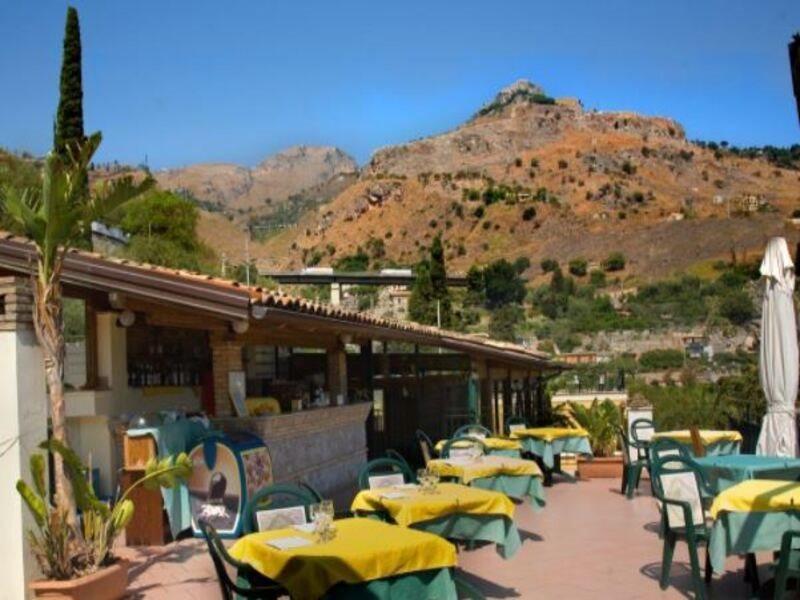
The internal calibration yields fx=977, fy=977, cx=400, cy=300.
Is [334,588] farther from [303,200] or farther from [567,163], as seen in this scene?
[303,200]

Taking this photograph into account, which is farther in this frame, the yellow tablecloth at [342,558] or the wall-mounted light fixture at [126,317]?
the wall-mounted light fixture at [126,317]

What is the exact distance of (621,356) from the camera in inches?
2201

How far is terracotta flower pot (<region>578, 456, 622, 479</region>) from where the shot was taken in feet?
51.5

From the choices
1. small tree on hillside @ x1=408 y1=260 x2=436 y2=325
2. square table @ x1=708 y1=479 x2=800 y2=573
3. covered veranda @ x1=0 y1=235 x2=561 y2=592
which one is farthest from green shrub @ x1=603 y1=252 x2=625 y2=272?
square table @ x1=708 y1=479 x2=800 y2=573

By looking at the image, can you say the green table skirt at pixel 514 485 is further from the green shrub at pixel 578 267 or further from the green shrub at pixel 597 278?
the green shrub at pixel 578 267

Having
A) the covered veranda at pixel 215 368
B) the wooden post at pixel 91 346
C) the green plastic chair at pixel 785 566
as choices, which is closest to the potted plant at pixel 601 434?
the covered veranda at pixel 215 368

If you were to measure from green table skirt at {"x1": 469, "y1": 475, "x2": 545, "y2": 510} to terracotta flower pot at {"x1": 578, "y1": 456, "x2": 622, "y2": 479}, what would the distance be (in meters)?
6.19

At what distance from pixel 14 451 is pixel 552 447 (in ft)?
29.9

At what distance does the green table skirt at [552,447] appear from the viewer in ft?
47.1

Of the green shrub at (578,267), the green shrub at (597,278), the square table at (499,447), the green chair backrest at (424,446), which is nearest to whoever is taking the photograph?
the green chair backrest at (424,446)

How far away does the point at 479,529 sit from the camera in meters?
6.99

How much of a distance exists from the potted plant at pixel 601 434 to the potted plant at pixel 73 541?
1015 cm

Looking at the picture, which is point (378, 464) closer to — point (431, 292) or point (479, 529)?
point (479, 529)

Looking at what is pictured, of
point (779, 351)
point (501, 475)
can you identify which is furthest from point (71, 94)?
point (779, 351)
